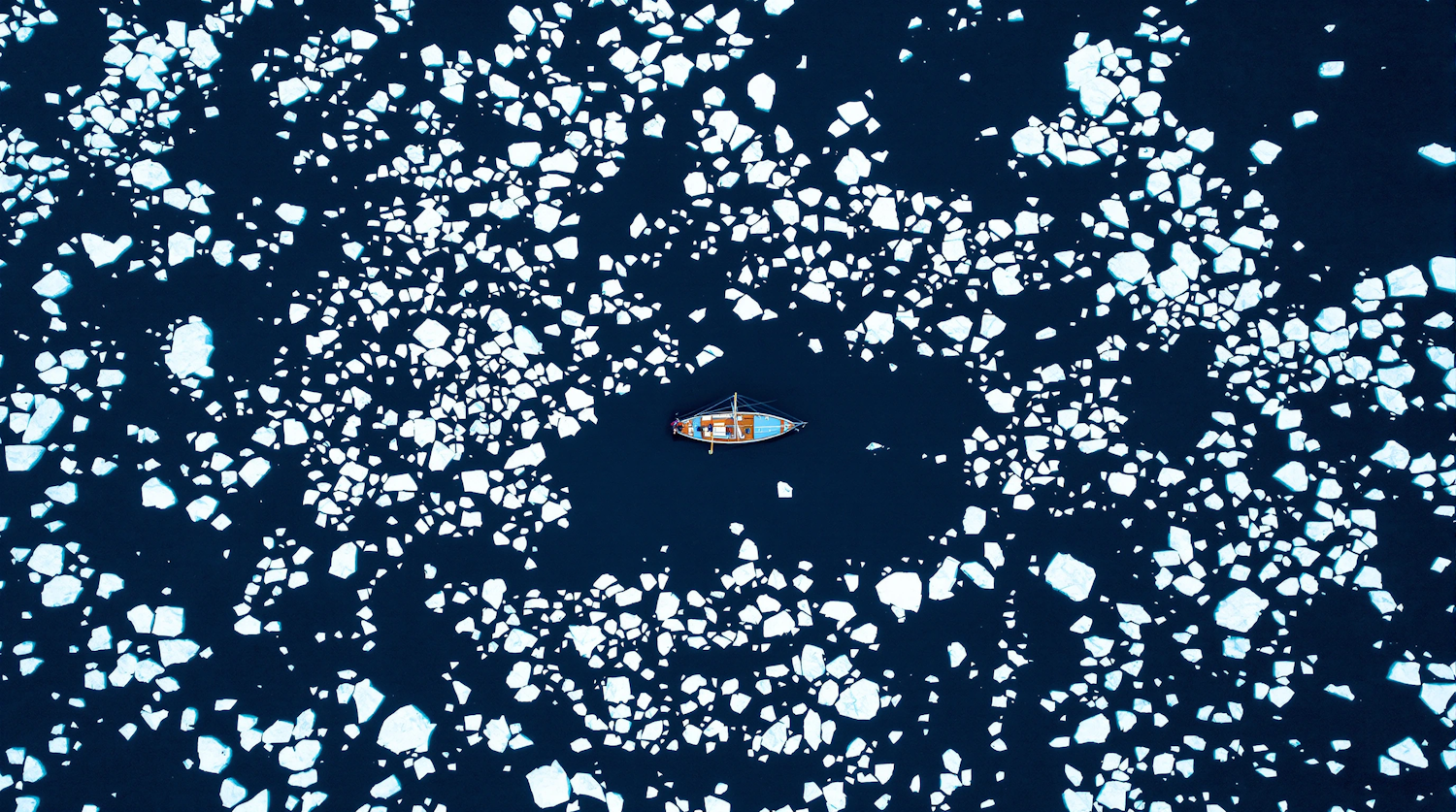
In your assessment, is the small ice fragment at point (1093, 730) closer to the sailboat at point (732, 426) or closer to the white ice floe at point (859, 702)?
the white ice floe at point (859, 702)

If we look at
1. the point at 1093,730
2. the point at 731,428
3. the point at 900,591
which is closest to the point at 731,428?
the point at 731,428

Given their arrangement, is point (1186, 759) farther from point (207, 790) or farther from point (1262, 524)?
point (207, 790)

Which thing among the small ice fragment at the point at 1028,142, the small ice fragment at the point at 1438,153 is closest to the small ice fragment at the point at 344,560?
the small ice fragment at the point at 1028,142

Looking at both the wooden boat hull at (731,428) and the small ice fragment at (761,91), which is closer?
the wooden boat hull at (731,428)

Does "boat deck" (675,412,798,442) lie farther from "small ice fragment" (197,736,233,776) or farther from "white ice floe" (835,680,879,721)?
"small ice fragment" (197,736,233,776)

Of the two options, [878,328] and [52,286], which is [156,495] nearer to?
[52,286]

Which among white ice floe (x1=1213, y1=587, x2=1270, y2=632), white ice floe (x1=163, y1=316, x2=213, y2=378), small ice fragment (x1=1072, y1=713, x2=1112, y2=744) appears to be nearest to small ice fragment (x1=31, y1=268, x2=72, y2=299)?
white ice floe (x1=163, y1=316, x2=213, y2=378)
